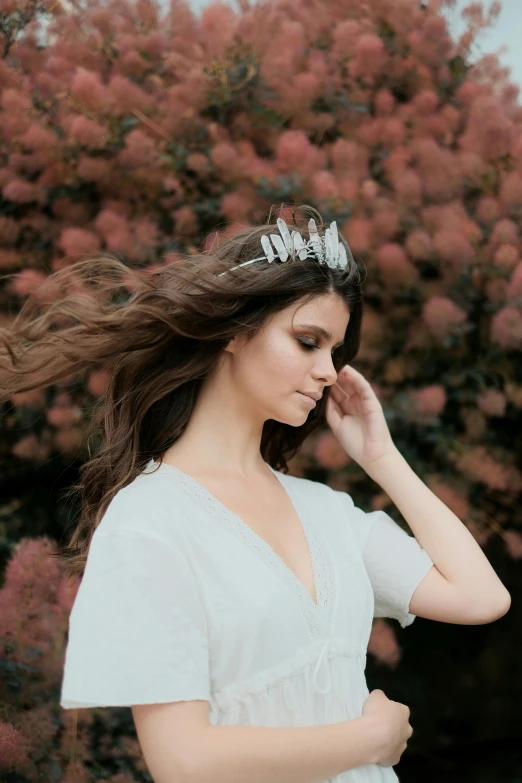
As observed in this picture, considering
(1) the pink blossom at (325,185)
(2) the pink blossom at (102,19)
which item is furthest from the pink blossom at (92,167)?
(1) the pink blossom at (325,185)

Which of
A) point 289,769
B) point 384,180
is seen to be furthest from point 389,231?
point 289,769

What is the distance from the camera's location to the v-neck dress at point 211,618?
106 cm

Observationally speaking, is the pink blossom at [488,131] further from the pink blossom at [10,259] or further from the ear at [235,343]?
the pink blossom at [10,259]

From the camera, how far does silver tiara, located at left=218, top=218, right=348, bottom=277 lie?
1362 mm

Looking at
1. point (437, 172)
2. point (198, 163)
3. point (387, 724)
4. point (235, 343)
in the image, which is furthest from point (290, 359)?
point (437, 172)

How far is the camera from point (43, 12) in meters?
2.29

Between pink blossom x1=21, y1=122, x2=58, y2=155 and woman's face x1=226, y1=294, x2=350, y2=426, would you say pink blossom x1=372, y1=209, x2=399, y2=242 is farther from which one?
pink blossom x1=21, y1=122, x2=58, y2=155

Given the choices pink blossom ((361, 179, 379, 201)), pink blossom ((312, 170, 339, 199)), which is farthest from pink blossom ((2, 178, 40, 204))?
pink blossom ((361, 179, 379, 201))

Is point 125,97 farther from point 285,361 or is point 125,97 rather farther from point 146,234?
point 285,361

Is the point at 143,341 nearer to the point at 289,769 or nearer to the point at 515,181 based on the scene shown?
the point at 289,769

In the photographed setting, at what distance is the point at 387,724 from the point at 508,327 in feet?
3.45

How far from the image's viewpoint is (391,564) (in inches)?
58.6

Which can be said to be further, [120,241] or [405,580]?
[120,241]

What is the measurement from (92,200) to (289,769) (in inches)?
64.2
